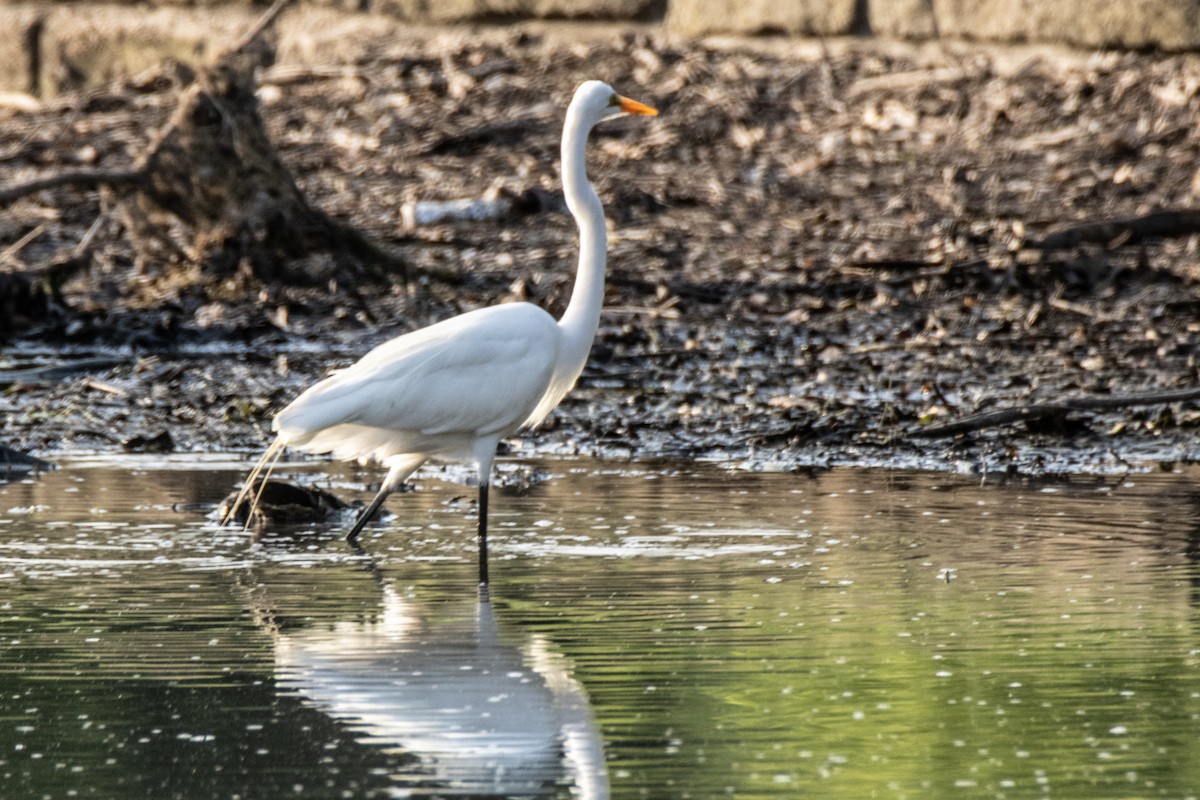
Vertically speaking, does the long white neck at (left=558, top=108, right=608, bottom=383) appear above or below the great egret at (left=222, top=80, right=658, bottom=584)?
above

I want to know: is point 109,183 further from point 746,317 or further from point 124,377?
point 746,317

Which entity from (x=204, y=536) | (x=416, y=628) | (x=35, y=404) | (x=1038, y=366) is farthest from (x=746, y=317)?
(x=416, y=628)

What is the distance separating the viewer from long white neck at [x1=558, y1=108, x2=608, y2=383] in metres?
7.97

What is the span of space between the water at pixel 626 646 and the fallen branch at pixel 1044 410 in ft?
1.09

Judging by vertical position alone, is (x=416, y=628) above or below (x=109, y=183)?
below

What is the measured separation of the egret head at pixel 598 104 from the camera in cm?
839

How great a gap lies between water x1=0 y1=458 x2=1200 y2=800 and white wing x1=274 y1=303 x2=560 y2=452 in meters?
0.35

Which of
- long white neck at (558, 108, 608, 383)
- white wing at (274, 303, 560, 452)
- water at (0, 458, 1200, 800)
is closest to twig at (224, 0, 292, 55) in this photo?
long white neck at (558, 108, 608, 383)

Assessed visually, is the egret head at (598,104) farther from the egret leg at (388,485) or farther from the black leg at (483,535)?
the black leg at (483,535)

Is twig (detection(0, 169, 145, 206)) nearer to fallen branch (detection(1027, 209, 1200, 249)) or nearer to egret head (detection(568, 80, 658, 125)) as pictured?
egret head (detection(568, 80, 658, 125))

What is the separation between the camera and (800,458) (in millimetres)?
8898

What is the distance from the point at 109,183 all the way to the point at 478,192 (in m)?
3.04

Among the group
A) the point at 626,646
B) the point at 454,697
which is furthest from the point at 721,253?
the point at 454,697

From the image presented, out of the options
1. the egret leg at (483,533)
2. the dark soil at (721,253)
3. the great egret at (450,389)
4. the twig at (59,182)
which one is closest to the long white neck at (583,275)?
the great egret at (450,389)
